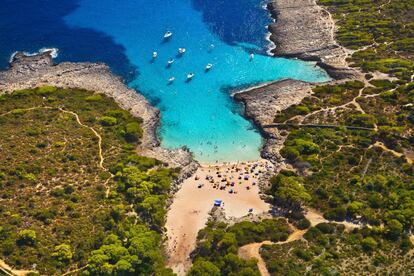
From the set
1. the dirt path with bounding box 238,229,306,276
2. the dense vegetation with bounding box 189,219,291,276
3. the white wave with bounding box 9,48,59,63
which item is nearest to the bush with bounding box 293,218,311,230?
the dirt path with bounding box 238,229,306,276

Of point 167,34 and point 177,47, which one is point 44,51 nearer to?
point 167,34

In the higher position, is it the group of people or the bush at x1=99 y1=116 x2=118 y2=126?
the bush at x1=99 y1=116 x2=118 y2=126

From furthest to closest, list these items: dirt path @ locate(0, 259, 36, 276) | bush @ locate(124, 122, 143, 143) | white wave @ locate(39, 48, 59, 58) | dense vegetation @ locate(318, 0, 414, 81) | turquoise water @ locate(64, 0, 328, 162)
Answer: white wave @ locate(39, 48, 59, 58)
dense vegetation @ locate(318, 0, 414, 81)
turquoise water @ locate(64, 0, 328, 162)
bush @ locate(124, 122, 143, 143)
dirt path @ locate(0, 259, 36, 276)

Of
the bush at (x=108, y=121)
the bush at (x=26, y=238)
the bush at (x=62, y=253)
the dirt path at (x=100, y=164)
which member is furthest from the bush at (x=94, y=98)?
the bush at (x=62, y=253)

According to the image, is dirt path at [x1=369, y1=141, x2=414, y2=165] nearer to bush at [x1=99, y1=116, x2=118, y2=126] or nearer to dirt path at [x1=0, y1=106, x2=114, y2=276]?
dirt path at [x1=0, y1=106, x2=114, y2=276]

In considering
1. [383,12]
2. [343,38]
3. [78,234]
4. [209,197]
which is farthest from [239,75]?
[78,234]

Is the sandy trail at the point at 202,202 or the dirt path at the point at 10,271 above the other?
the dirt path at the point at 10,271

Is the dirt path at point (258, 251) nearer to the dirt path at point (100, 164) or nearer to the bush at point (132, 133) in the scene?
the dirt path at point (100, 164)

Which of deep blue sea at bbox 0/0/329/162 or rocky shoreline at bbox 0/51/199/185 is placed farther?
deep blue sea at bbox 0/0/329/162
